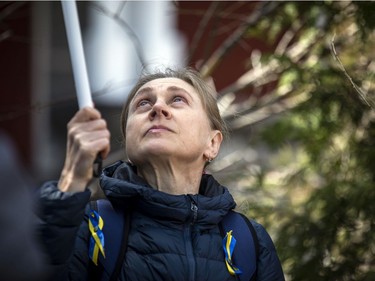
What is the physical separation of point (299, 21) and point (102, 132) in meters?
3.29

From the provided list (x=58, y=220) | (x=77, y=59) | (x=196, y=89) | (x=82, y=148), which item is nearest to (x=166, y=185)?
(x=196, y=89)

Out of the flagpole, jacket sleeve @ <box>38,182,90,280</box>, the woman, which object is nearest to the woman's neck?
the woman

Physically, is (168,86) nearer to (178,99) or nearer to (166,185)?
(178,99)

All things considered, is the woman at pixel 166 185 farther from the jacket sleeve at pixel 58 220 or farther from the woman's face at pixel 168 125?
the jacket sleeve at pixel 58 220

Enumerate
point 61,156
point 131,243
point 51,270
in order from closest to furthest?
point 51,270 < point 131,243 < point 61,156

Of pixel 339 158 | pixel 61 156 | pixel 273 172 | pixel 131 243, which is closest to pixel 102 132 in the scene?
pixel 131 243

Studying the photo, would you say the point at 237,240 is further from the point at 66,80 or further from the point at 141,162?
the point at 66,80

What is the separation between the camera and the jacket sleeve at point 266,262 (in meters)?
2.97

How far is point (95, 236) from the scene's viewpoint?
2.80 meters

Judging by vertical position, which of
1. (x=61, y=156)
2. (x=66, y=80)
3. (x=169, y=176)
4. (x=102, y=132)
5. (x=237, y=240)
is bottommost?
(x=61, y=156)

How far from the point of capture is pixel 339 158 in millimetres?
5219

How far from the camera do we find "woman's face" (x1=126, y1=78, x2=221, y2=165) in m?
2.99

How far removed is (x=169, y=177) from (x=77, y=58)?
0.56m

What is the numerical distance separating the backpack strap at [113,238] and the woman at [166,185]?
0.07 ft
